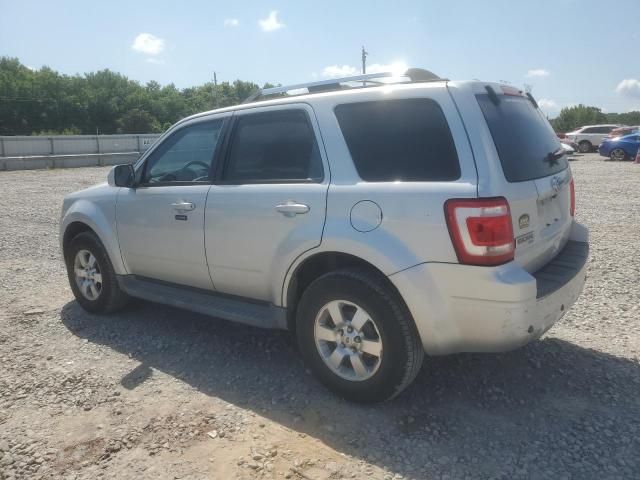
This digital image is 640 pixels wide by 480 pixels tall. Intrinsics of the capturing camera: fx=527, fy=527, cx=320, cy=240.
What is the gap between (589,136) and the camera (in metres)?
31.8

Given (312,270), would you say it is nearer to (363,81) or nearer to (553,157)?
(363,81)

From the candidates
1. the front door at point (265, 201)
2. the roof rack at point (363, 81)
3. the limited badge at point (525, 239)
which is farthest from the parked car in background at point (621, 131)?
the front door at point (265, 201)

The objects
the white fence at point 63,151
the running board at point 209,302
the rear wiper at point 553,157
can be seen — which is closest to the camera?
the rear wiper at point 553,157

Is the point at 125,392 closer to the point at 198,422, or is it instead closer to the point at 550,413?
the point at 198,422

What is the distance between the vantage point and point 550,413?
319 cm

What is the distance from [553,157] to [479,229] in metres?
1.18

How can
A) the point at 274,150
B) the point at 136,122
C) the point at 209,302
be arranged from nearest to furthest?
the point at 274,150
the point at 209,302
the point at 136,122

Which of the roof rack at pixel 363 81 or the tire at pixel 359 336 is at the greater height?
the roof rack at pixel 363 81

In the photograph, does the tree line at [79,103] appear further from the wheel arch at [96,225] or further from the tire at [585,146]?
the wheel arch at [96,225]

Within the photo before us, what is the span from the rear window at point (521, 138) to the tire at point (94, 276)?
11.6 ft

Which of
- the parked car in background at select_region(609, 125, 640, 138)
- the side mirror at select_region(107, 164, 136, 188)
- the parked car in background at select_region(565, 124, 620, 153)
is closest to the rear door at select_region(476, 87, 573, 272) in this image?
the side mirror at select_region(107, 164, 136, 188)

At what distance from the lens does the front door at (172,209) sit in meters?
4.06

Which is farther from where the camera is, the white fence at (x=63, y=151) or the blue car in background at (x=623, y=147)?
the white fence at (x=63, y=151)

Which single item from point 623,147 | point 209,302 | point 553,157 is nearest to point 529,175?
point 553,157
